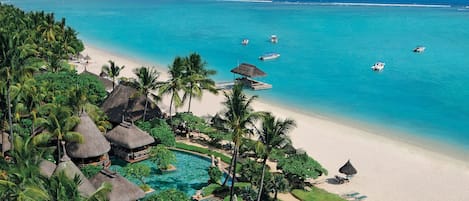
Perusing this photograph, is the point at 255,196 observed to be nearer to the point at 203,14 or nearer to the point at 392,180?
the point at 392,180

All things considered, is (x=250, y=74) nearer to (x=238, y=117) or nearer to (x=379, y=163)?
(x=379, y=163)

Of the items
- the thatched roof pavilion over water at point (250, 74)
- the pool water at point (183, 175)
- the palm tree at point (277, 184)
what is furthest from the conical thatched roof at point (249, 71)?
the palm tree at point (277, 184)

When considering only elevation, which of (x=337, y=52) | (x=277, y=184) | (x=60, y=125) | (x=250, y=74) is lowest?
(x=277, y=184)

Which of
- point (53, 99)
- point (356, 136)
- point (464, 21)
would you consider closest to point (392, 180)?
point (356, 136)

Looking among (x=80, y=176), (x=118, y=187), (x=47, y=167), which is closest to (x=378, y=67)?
(x=118, y=187)

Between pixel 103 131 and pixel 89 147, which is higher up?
pixel 103 131

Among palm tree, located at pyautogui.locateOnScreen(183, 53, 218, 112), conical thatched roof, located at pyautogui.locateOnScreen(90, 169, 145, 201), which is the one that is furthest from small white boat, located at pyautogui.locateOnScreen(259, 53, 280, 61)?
conical thatched roof, located at pyautogui.locateOnScreen(90, 169, 145, 201)
